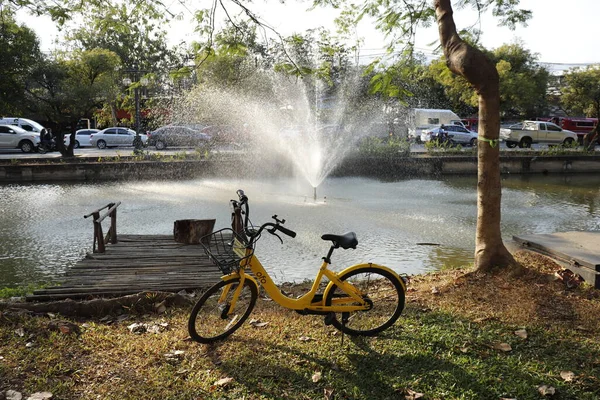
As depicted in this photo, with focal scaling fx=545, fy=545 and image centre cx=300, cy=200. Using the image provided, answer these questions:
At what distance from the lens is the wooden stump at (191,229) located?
334 inches

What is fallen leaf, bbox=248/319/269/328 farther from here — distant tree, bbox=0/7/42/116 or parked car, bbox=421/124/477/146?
parked car, bbox=421/124/477/146

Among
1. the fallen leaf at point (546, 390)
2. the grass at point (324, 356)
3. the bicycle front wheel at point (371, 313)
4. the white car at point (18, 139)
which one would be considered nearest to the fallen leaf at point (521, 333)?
the grass at point (324, 356)

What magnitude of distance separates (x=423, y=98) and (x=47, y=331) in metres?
47.6

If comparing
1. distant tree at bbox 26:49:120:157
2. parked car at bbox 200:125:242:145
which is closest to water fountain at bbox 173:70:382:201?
parked car at bbox 200:125:242:145

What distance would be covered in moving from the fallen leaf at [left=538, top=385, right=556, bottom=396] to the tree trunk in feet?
8.49

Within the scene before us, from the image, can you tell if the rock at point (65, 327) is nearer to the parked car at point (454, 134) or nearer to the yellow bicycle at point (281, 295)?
the yellow bicycle at point (281, 295)

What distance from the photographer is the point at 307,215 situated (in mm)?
13453

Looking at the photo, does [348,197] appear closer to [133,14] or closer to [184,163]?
[184,163]

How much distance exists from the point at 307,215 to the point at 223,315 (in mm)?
8944

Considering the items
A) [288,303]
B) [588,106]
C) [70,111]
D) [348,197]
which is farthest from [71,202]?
[588,106]

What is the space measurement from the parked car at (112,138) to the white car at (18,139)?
4.17 meters

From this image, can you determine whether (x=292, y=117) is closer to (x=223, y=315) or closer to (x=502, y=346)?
(x=223, y=315)

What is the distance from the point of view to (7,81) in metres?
20.9

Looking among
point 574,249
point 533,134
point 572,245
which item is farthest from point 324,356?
point 533,134
